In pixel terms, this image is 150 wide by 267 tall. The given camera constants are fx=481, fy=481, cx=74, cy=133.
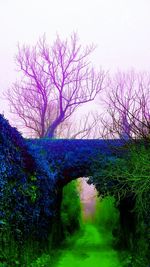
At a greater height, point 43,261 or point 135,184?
point 135,184

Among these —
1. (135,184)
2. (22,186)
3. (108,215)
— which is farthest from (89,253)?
(135,184)

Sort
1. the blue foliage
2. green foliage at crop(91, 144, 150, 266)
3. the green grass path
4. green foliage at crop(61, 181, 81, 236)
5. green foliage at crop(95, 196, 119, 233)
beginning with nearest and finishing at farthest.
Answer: green foliage at crop(91, 144, 150, 266)
the blue foliage
the green grass path
green foliage at crop(61, 181, 81, 236)
green foliage at crop(95, 196, 119, 233)

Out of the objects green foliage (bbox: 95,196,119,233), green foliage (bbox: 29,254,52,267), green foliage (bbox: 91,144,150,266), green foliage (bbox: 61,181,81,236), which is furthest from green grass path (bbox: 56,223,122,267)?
green foliage (bbox: 91,144,150,266)

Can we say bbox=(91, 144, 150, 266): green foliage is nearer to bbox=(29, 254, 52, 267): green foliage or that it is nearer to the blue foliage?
the blue foliage

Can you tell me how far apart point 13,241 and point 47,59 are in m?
22.5

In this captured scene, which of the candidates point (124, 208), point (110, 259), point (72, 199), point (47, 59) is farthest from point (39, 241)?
point (47, 59)

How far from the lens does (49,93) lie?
113 feet

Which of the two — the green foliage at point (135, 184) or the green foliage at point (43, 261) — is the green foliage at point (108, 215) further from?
the green foliage at point (43, 261)

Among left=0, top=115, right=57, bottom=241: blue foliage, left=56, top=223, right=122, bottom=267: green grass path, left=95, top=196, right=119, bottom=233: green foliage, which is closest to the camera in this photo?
left=0, top=115, right=57, bottom=241: blue foliage

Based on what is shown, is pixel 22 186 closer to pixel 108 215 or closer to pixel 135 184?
pixel 135 184

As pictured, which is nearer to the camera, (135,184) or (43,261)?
(135,184)

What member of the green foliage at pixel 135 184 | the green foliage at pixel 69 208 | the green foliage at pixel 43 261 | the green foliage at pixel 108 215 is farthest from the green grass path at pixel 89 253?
the green foliage at pixel 135 184

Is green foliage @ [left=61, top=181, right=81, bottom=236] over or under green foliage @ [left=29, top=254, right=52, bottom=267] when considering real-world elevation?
over

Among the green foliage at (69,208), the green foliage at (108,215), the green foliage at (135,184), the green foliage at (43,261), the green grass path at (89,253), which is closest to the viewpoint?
the green foliage at (135,184)
